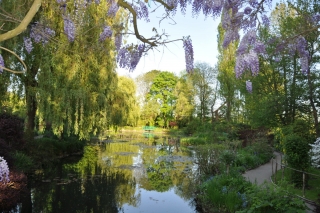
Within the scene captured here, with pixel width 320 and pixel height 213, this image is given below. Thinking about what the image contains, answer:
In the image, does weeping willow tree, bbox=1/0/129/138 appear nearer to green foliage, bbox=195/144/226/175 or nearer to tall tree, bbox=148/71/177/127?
green foliage, bbox=195/144/226/175

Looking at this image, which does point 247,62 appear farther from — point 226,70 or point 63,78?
point 226,70

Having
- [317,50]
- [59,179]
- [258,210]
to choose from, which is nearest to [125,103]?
[59,179]

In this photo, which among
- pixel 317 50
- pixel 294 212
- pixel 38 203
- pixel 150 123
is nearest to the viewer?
pixel 294 212

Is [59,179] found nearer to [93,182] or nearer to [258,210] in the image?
[93,182]

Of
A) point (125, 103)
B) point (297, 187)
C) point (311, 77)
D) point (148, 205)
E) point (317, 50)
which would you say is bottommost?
point (148, 205)

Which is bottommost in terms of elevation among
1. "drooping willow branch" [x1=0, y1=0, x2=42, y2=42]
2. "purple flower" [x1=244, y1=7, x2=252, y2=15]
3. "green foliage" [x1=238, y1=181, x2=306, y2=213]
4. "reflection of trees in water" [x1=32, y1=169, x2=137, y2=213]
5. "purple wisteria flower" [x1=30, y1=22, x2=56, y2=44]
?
"reflection of trees in water" [x1=32, y1=169, x2=137, y2=213]

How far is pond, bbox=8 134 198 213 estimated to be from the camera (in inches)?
293

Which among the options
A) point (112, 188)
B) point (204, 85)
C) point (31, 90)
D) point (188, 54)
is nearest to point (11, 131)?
point (31, 90)

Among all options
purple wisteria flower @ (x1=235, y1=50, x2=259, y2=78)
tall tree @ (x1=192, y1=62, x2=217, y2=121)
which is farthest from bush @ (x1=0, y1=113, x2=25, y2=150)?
tall tree @ (x1=192, y1=62, x2=217, y2=121)

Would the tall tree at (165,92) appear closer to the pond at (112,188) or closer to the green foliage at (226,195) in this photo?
the pond at (112,188)

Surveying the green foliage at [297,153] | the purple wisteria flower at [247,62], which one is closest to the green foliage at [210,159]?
the green foliage at [297,153]

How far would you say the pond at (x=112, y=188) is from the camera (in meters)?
7.44

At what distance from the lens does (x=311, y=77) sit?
13.0 metres

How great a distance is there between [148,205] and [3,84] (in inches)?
226
